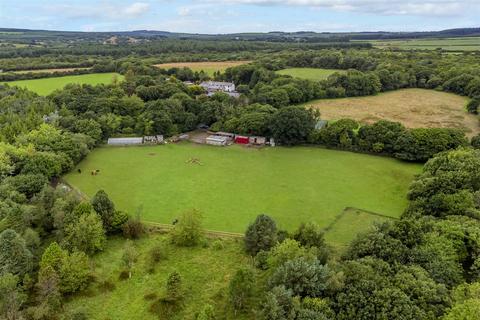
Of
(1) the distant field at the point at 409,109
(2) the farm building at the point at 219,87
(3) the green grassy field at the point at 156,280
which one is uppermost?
(2) the farm building at the point at 219,87

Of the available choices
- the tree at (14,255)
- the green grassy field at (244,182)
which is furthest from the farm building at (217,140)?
the tree at (14,255)

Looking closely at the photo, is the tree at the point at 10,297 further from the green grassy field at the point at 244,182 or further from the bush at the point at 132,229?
the green grassy field at the point at 244,182

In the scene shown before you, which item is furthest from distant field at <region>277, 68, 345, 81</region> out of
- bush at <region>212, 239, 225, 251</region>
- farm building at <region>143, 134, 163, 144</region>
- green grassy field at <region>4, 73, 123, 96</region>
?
bush at <region>212, 239, 225, 251</region>

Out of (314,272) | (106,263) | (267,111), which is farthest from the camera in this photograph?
(267,111)

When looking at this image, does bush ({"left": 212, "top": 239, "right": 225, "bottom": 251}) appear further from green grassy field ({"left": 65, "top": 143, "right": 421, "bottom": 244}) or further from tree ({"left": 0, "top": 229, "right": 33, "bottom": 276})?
tree ({"left": 0, "top": 229, "right": 33, "bottom": 276})

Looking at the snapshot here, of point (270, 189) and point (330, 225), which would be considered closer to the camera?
point (330, 225)

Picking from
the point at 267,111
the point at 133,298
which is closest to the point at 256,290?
the point at 133,298

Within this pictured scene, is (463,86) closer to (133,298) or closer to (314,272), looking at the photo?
(314,272)
